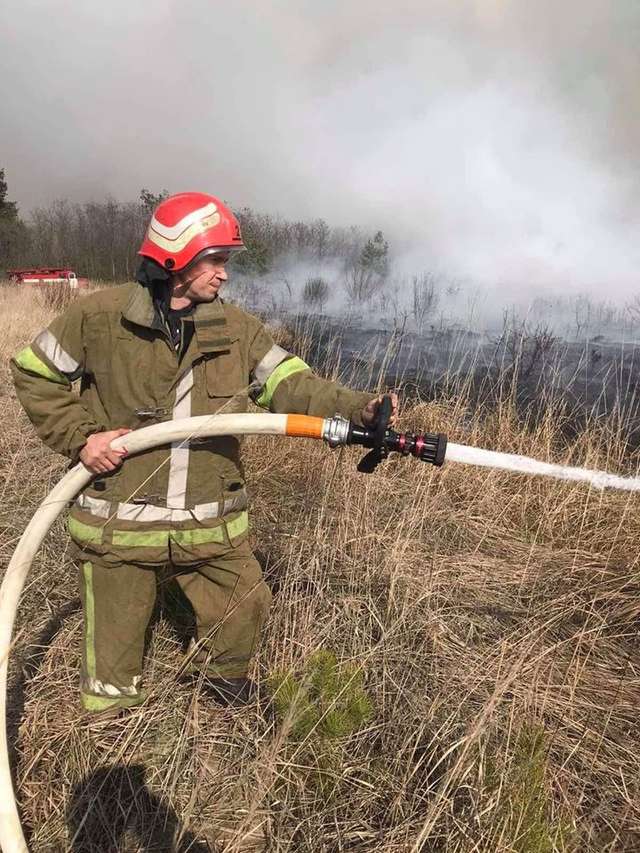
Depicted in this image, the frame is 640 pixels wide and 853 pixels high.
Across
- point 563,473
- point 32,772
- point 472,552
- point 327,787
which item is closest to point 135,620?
point 32,772

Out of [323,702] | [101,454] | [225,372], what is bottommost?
[323,702]

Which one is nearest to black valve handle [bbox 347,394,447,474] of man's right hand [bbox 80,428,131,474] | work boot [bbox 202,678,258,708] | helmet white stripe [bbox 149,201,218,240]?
man's right hand [bbox 80,428,131,474]

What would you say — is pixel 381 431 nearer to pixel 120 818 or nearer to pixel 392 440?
pixel 392 440

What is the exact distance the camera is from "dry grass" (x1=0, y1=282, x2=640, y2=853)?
1.72 metres

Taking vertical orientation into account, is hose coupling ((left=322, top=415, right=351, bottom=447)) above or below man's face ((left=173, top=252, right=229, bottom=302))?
below

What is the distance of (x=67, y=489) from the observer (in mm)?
1871

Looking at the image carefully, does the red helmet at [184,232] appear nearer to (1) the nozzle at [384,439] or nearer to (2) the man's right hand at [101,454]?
(2) the man's right hand at [101,454]

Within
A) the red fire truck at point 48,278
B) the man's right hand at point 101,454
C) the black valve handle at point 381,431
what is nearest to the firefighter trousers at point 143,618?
the man's right hand at point 101,454

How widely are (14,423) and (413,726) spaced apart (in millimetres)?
4904

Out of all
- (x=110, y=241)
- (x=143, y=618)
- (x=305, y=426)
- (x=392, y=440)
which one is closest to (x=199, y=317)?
(x=305, y=426)

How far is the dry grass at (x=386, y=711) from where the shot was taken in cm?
172

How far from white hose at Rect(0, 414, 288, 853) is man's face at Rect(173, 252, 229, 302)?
51cm

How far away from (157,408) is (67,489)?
41cm

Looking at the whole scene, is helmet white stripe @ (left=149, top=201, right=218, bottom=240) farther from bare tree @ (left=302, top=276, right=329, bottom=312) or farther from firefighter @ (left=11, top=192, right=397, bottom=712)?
bare tree @ (left=302, top=276, right=329, bottom=312)
